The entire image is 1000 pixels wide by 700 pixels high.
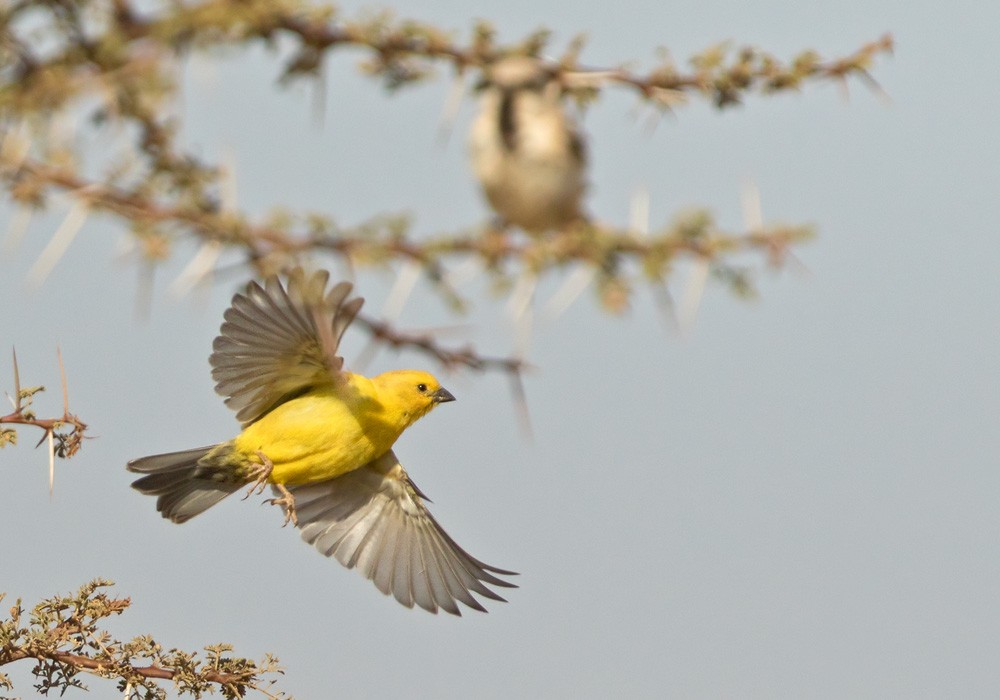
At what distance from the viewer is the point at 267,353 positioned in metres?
5.90

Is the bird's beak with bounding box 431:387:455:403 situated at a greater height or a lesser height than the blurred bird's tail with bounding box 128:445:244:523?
greater

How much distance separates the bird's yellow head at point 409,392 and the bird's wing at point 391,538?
1042 mm

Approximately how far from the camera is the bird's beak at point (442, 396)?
6359 mm

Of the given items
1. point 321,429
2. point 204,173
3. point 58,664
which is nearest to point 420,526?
point 321,429

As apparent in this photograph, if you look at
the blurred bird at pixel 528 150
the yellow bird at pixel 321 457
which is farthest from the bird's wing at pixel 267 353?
the blurred bird at pixel 528 150

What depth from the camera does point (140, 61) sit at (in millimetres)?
3008

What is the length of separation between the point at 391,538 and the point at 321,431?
149cm

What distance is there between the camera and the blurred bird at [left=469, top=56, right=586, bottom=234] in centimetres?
345

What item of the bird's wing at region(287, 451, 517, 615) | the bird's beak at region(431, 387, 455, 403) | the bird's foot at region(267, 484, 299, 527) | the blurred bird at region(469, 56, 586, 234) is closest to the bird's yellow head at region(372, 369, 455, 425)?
the bird's beak at region(431, 387, 455, 403)

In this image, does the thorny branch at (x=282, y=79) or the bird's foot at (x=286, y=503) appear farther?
the bird's foot at (x=286, y=503)

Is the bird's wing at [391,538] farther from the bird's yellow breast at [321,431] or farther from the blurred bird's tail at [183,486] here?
the bird's yellow breast at [321,431]

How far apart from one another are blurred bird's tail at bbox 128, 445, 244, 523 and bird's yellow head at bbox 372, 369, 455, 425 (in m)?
1.05

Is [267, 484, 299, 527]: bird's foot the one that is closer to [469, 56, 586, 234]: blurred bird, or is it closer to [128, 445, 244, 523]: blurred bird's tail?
[128, 445, 244, 523]: blurred bird's tail

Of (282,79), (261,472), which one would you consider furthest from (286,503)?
(282,79)
